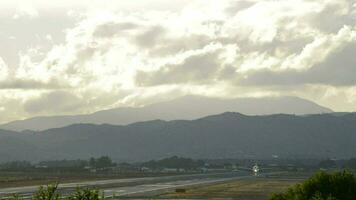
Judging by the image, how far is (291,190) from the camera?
54594 mm

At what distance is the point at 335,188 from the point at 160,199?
46.2 metres

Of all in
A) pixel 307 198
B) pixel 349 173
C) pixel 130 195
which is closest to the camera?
pixel 307 198

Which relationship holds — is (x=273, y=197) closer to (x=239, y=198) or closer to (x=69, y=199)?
(x=69, y=199)

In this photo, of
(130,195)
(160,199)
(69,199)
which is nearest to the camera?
(69,199)

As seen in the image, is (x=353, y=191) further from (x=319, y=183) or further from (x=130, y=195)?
(x=130, y=195)

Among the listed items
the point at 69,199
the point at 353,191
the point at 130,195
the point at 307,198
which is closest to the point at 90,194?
the point at 69,199

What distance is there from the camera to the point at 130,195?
10469 cm

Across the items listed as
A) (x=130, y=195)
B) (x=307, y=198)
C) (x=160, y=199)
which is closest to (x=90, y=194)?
(x=307, y=198)

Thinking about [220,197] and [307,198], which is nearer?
[307,198]

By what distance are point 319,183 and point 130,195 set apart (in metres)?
54.2

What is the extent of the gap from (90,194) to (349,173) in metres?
34.5

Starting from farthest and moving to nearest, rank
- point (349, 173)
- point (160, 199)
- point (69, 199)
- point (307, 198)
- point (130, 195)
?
point (130, 195), point (160, 199), point (349, 173), point (307, 198), point (69, 199)

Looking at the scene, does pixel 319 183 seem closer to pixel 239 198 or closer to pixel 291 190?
pixel 291 190

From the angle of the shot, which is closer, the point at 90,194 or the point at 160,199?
the point at 90,194
